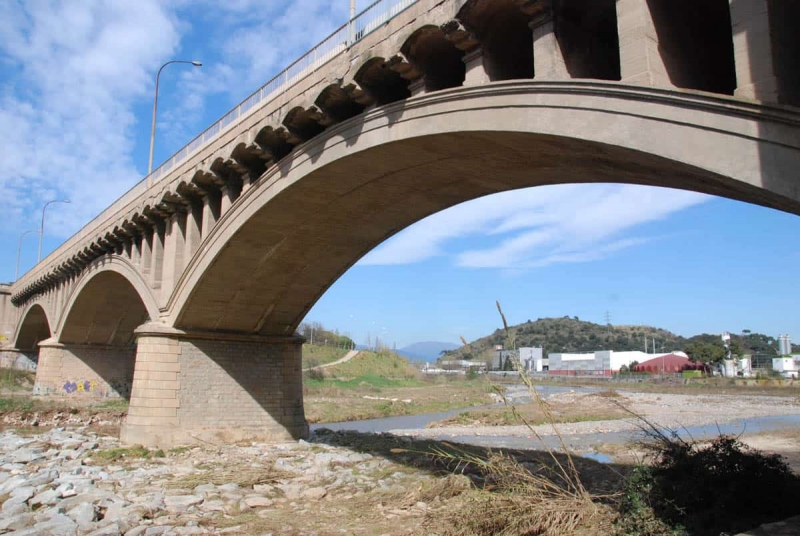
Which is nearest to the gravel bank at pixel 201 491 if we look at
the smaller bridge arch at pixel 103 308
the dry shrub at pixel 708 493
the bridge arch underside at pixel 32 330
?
the dry shrub at pixel 708 493

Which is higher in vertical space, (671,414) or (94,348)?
(94,348)

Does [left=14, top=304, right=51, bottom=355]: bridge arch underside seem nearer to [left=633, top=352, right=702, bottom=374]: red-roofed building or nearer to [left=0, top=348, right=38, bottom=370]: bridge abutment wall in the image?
[left=0, top=348, right=38, bottom=370]: bridge abutment wall

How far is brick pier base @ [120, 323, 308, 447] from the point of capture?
729 inches

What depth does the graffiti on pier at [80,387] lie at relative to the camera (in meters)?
35.7

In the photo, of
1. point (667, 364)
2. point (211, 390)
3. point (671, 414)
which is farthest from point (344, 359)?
point (211, 390)

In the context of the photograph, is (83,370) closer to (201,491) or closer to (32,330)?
(32,330)

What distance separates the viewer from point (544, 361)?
445 ft

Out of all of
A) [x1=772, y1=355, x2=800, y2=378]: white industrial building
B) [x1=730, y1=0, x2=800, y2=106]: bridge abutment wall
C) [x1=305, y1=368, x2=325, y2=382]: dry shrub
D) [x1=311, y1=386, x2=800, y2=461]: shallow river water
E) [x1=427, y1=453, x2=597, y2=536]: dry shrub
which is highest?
[x1=730, y1=0, x2=800, y2=106]: bridge abutment wall

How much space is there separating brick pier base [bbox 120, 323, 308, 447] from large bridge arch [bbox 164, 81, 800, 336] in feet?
2.17

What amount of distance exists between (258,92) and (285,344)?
29.2ft

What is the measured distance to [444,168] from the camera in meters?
13.0

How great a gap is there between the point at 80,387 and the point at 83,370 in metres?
0.96

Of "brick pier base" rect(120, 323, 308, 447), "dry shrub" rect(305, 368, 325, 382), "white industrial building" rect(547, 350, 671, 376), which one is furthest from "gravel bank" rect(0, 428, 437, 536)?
"white industrial building" rect(547, 350, 671, 376)

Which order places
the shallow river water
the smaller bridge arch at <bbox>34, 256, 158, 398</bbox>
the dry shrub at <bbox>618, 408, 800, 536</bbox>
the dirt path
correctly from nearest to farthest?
1. the dry shrub at <bbox>618, 408, 800, 536</bbox>
2. the shallow river water
3. the smaller bridge arch at <bbox>34, 256, 158, 398</bbox>
4. the dirt path
